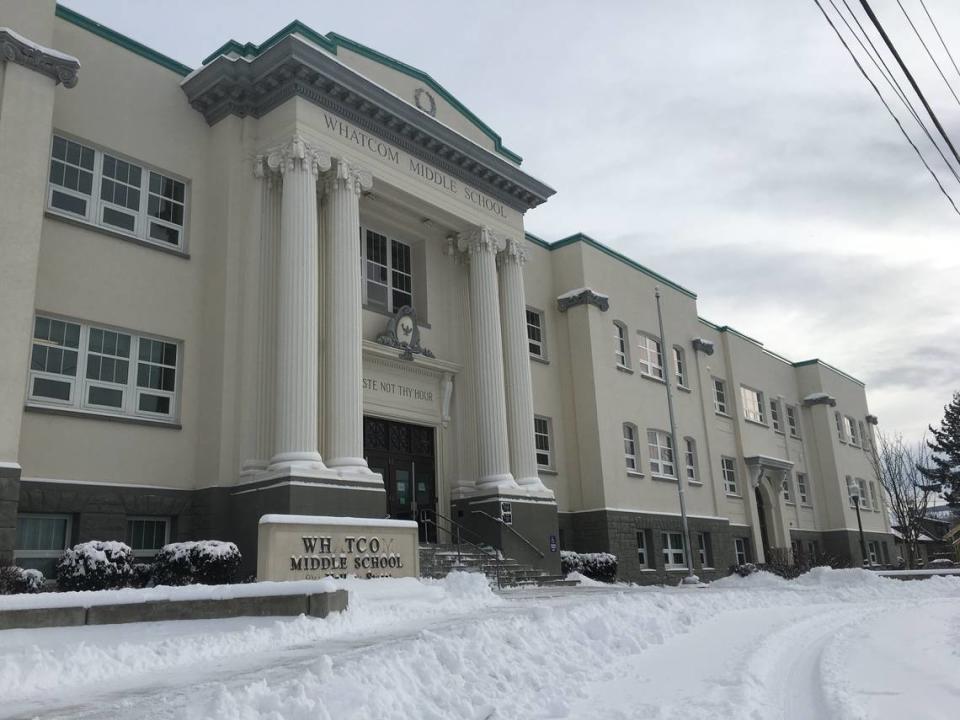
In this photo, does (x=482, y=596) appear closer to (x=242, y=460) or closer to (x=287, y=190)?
(x=242, y=460)

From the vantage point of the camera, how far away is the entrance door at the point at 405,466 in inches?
863

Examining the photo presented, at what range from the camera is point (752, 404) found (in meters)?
41.4

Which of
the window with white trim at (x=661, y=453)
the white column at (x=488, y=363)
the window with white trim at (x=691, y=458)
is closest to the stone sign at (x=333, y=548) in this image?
the white column at (x=488, y=363)

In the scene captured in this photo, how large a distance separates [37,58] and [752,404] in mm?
34971

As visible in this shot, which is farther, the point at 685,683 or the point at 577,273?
the point at 577,273

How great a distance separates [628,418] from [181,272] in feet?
57.6

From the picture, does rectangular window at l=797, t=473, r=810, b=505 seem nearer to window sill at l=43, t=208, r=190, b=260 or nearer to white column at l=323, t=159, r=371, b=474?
white column at l=323, t=159, r=371, b=474

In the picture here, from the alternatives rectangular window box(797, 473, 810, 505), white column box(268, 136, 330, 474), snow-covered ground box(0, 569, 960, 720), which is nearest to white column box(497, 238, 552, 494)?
white column box(268, 136, 330, 474)

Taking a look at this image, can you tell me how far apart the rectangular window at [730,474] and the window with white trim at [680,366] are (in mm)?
4736

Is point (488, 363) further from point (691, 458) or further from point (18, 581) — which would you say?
point (691, 458)

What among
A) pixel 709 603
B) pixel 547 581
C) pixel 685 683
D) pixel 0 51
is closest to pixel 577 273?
pixel 547 581

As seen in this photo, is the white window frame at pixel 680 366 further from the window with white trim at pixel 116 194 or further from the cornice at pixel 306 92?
the window with white trim at pixel 116 194

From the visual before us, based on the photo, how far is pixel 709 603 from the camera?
15.1 meters

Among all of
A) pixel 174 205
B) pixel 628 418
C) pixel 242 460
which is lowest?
pixel 242 460
